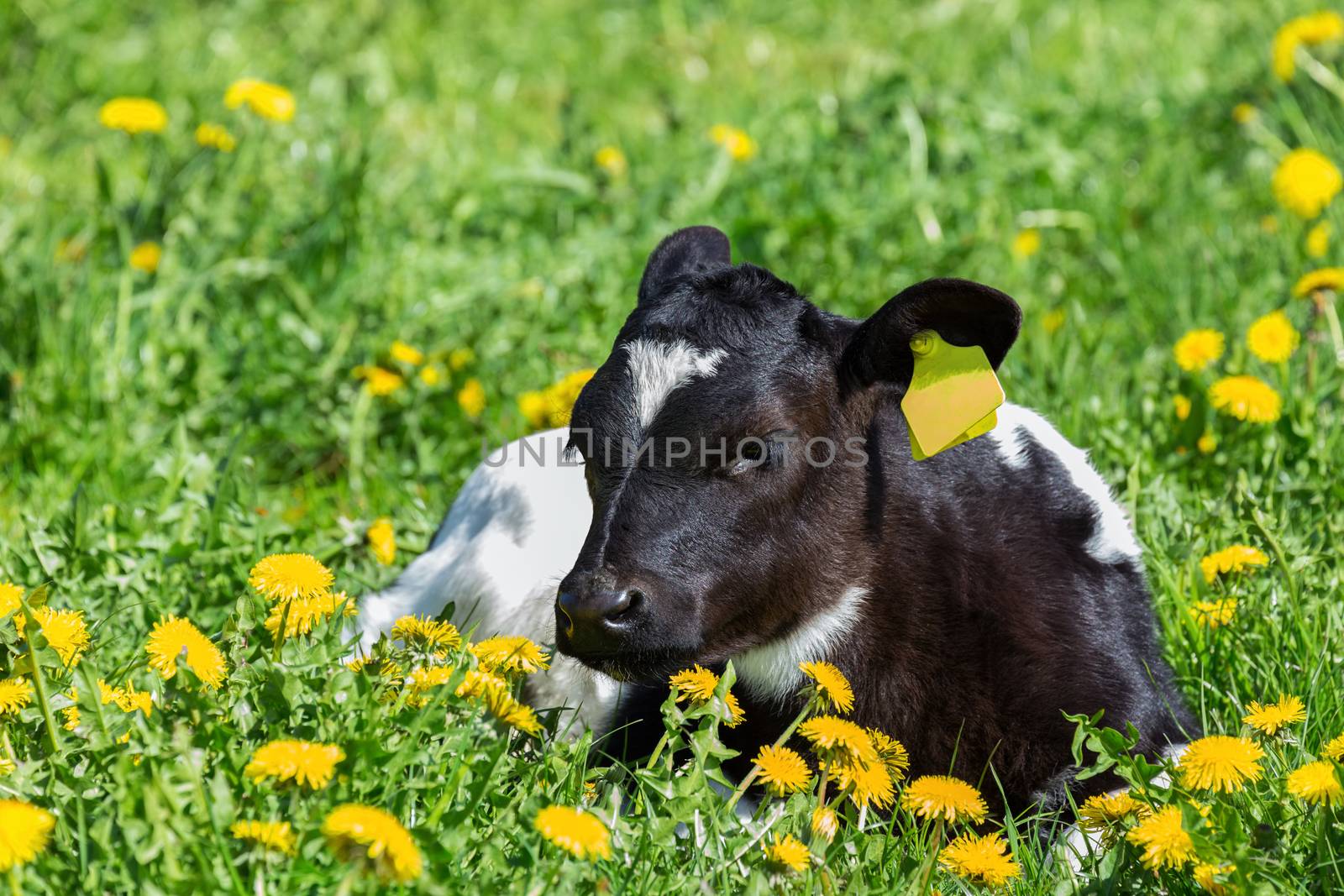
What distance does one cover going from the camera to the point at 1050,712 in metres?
3.19

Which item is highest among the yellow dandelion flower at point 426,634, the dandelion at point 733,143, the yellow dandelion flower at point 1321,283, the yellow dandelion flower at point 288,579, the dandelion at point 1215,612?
the yellow dandelion flower at point 288,579

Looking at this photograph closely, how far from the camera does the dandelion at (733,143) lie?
20.3ft

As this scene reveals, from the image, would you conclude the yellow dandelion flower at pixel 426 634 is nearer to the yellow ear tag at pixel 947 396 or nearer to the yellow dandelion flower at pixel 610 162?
the yellow ear tag at pixel 947 396

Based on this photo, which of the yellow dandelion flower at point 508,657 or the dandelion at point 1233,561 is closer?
the yellow dandelion flower at point 508,657

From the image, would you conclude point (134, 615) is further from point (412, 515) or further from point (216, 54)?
point (216, 54)

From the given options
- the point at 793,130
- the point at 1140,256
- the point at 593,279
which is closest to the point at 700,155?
the point at 793,130

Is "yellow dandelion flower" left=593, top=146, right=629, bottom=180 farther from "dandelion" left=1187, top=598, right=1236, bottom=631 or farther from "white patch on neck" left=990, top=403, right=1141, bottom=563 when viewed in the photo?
"dandelion" left=1187, top=598, right=1236, bottom=631

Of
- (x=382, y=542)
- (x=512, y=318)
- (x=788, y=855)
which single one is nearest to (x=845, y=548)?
(x=788, y=855)

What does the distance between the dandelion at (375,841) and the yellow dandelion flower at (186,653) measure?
0.53 m

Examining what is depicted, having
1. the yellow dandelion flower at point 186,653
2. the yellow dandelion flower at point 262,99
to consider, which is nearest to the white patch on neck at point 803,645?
the yellow dandelion flower at point 186,653

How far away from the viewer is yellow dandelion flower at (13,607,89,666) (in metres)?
2.69

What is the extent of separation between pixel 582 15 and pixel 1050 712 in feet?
21.2

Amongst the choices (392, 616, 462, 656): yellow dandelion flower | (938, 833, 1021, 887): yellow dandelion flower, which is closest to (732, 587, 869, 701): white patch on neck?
(938, 833, 1021, 887): yellow dandelion flower

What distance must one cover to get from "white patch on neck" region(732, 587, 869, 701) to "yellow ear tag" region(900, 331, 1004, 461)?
367 mm
